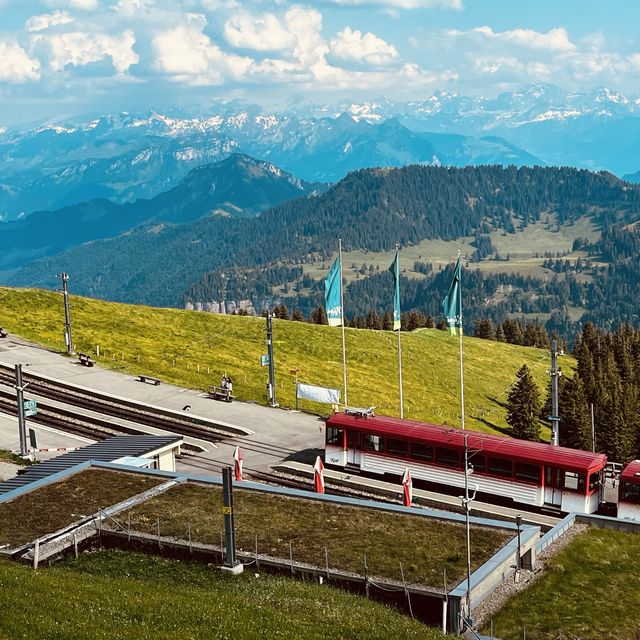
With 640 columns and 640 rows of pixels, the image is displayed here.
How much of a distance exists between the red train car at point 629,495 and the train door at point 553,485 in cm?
249

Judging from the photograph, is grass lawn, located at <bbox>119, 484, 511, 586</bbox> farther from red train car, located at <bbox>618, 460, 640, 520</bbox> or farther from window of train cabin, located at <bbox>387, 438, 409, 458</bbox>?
window of train cabin, located at <bbox>387, 438, 409, 458</bbox>

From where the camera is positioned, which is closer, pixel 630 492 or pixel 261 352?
pixel 630 492

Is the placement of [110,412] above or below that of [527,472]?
below

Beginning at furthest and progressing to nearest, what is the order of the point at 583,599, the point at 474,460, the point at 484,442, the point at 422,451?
the point at 422,451 → the point at 474,460 → the point at 484,442 → the point at 583,599

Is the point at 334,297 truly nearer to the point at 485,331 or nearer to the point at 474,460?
the point at 474,460

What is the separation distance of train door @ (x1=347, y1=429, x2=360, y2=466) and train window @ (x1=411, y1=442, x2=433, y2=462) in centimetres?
327

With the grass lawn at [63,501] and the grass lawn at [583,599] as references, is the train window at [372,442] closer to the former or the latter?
the grass lawn at [63,501]

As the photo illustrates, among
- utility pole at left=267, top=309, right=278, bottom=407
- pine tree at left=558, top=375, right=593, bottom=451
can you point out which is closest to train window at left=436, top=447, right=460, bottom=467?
utility pole at left=267, top=309, right=278, bottom=407

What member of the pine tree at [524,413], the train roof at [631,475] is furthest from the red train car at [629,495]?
the pine tree at [524,413]

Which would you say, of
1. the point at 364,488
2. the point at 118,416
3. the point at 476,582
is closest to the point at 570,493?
the point at 364,488

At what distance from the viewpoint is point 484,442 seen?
39.8m

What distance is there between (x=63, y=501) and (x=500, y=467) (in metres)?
19.3

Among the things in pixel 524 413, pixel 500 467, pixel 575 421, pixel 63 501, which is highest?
pixel 63 501

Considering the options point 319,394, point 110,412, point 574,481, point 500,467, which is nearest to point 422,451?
point 500,467
